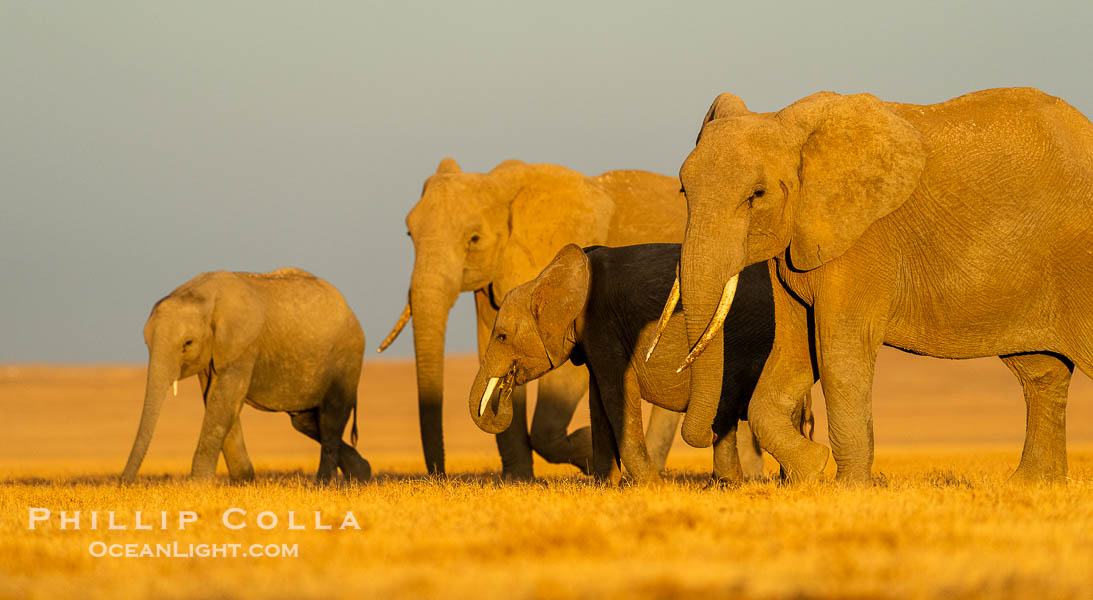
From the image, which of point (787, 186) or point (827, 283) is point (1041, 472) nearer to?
point (827, 283)

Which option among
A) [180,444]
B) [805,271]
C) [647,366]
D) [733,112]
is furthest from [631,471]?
[180,444]

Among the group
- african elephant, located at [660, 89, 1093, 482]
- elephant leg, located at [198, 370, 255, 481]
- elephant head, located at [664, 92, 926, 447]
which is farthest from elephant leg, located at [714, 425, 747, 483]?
elephant leg, located at [198, 370, 255, 481]

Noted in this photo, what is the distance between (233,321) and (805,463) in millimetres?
6529

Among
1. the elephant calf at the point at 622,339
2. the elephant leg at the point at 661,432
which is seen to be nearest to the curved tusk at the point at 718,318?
the elephant calf at the point at 622,339

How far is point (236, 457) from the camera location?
1455 cm

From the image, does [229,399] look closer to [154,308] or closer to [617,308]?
[154,308]

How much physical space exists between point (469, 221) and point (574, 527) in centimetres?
814

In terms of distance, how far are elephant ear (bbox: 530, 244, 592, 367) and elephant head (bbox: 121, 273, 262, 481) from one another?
402 cm

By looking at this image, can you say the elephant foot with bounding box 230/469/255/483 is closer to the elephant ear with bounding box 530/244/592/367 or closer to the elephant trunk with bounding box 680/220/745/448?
the elephant ear with bounding box 530/244/592/367

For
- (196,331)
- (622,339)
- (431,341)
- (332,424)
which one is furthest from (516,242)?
(622,339)

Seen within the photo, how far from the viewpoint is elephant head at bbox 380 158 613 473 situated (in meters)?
14.3

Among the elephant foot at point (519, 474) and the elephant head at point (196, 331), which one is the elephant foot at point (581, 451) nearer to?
the elephant foot at point (519, 474)

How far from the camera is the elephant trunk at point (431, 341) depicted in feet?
46.6

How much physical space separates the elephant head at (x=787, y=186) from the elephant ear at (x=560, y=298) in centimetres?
191
